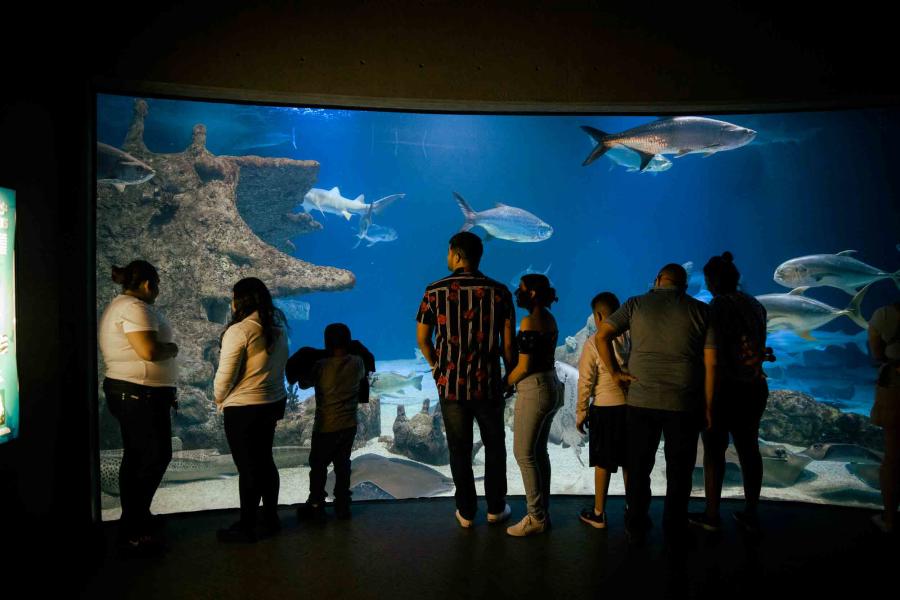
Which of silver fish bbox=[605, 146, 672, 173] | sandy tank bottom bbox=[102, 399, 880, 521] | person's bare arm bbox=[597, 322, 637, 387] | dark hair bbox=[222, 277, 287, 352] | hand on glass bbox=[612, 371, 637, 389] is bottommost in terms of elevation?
sandy tank bottom bbox=[102, 399, 880, 521]

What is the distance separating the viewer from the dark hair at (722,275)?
3.39 m

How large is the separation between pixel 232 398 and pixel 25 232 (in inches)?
55.6

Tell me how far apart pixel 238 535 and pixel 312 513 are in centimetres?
48

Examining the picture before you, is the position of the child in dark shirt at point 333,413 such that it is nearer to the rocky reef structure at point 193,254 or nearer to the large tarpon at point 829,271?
the rocky reef structure at point 193,254

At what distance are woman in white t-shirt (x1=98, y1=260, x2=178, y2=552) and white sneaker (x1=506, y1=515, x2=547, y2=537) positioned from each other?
1.93 m

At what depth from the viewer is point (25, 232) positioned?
309 cm

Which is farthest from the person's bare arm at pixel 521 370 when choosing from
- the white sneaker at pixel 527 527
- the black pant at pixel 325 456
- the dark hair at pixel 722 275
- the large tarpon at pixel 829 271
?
the large tarpon at pixel 829 271

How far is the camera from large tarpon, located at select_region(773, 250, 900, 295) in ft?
24.8

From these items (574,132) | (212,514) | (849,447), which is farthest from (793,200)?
(212,514)

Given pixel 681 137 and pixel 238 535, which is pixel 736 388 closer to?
pixel 238 535

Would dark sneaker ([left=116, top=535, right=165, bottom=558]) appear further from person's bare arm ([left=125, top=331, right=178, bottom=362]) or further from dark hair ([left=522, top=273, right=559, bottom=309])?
dark hair ([left=522, top=273, right=559, bottom=309])

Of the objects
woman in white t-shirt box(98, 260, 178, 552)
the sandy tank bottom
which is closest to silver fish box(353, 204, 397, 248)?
the sandy tank bottom

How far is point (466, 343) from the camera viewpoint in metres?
3.17

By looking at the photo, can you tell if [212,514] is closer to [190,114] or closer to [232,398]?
[232,398]
